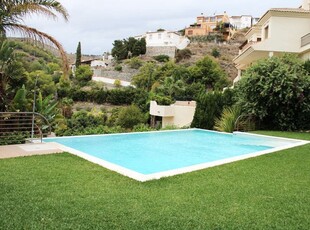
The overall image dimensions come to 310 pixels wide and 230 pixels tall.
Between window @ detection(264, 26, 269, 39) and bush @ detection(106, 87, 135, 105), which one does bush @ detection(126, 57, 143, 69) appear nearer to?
bush @ detection(106, 87, 135, 105)

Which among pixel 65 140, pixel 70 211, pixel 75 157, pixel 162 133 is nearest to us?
pixel 70 211

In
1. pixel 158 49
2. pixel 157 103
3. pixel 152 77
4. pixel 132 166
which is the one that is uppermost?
pixel 158 49

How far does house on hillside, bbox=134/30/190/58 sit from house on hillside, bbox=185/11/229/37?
1542 cm

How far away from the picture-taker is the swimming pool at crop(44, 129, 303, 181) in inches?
372

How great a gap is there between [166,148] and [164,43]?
72.9 metres

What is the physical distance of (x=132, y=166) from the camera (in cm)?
935

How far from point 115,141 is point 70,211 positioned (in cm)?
881

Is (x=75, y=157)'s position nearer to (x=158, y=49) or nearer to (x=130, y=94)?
(x=130, y=94)

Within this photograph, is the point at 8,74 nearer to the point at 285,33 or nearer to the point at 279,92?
the point at 279,92

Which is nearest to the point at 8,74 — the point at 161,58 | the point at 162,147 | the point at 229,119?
the point at 162,147

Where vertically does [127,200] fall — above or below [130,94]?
below

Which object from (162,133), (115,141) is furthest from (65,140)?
(162,133)

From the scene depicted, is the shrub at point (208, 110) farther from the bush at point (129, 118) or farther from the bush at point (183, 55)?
the bush at point (183, 55)

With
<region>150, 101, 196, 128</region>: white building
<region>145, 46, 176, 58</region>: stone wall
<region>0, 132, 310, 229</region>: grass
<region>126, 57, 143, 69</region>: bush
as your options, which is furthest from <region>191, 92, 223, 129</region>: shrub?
<region>145, 46, 176, 58</region>: stone wall
